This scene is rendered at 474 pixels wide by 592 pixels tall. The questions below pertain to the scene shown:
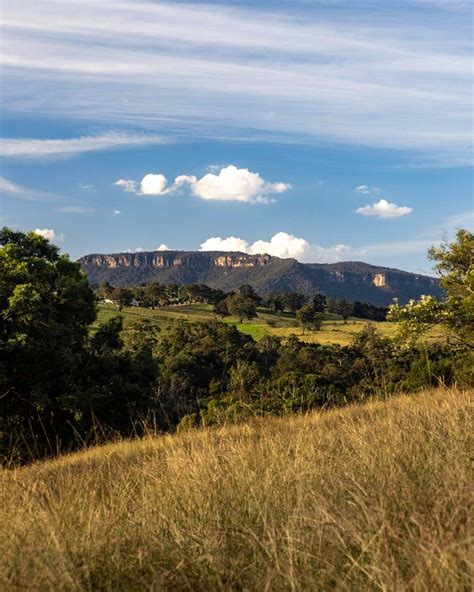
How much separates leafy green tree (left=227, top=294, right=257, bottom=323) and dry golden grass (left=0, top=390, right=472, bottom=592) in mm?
111271

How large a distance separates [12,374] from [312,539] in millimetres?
22875

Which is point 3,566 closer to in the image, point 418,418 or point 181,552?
point 181,552

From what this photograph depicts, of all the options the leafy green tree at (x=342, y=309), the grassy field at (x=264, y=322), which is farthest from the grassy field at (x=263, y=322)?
the leafy green tree at (x=342, y=309)

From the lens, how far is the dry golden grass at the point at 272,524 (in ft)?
7.99

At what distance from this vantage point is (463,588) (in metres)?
2.16

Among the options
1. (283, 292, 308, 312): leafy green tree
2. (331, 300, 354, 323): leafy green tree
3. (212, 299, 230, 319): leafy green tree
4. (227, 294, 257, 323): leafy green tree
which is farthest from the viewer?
(283, 292, 308, 312): leafy green tree

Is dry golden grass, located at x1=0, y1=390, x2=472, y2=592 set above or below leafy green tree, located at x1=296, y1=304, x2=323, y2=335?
above

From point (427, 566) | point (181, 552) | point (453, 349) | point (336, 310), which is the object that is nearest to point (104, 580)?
point (181, 552)

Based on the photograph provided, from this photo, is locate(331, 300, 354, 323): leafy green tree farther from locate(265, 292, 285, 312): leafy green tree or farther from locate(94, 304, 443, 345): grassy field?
locate(265, 292, 285, 312): leafy green tree

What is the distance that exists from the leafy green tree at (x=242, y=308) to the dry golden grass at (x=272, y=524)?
111 metres

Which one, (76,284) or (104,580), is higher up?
(76,284)

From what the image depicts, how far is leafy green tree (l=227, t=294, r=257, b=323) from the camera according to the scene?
116 m

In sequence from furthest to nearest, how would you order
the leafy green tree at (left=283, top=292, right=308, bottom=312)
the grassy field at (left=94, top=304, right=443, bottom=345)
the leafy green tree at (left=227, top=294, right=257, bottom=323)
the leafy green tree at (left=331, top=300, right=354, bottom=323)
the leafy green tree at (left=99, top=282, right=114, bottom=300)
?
the leafy green tree at (left=283, top=292, right=308, bottom=312)
the leafy green tree at (left=331, top=300, right=354, bottom=323)
the leafy green tree at (left=99, top=282, right=114, bottom=300)
the leafy green tree at (left=227, top=294, right=257, bottom=323)
the grassy field at (left=94, top=304, right=443, bottom=345)

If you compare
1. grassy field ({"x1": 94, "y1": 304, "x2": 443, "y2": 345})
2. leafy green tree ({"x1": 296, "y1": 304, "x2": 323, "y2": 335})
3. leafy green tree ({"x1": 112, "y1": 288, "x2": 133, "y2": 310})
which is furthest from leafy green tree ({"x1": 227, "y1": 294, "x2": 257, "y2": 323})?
leafy green tree ({"x1": 112, "y1": 288, "x2": 133, "y2": 310})
